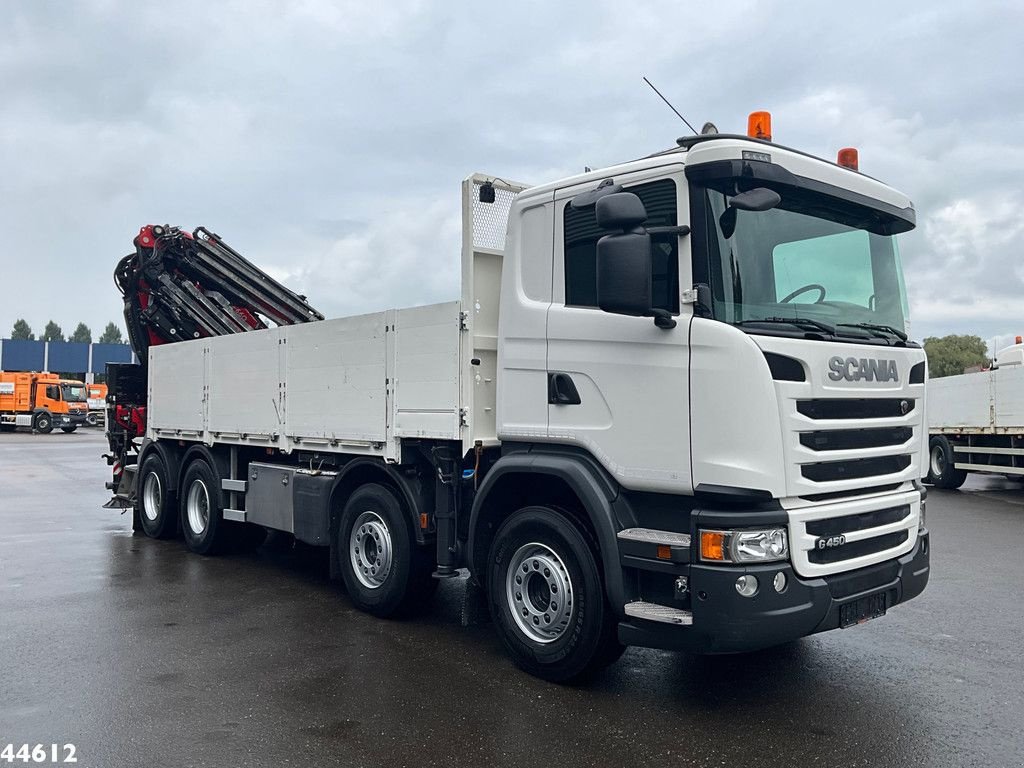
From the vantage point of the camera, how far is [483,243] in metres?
6.04

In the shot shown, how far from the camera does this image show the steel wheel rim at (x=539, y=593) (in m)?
5.06

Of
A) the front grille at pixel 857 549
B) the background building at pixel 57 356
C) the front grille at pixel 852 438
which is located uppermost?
the background building at pixel 57 356

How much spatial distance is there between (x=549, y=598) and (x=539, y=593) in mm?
78

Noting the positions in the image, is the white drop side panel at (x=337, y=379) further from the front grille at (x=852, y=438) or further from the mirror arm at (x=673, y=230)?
the front grille at (x=852, y=438)

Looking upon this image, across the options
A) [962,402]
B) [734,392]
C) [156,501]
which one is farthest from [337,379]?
[962,402]

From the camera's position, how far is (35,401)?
4084 cm

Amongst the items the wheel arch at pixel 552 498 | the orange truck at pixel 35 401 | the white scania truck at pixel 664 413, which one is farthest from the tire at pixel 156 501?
the orange truck at pixel 35 401

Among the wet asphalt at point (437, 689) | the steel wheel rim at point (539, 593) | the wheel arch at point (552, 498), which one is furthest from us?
the steel wheel rim at point (539, 593)

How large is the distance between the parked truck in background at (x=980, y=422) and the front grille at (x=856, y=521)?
1187cm

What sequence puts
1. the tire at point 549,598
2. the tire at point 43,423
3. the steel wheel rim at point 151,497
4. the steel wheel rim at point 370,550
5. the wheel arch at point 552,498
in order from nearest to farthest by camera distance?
the wheel arch at point 552,498 < the tire at point 549,598 < the steel wheel rim at point 370,550 < the steel wheel rim at point 151,497 < the tire at point 43,423

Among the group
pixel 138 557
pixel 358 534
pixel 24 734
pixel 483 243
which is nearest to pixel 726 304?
pixel 483 243

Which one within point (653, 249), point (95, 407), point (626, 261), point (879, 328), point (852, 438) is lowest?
point (852, 438)

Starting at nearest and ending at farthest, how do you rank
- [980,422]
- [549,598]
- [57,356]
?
[549,598]
[980,422]
[57,356]

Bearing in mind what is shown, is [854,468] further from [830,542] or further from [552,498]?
[552,498]
